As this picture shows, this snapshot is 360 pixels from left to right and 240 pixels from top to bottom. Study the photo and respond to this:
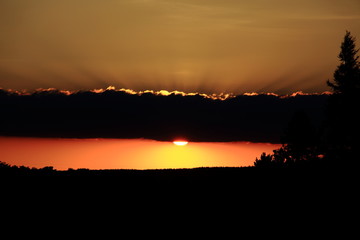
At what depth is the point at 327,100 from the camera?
4656cm

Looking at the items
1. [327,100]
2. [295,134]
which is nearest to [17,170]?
[327,100]

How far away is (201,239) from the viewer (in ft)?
45.6

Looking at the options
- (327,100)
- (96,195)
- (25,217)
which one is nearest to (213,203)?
(96,195)

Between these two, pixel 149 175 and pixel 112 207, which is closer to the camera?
pixel 112 207

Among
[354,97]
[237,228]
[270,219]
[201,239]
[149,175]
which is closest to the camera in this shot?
[201,239]

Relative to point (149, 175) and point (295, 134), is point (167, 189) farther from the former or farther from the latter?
point (295, 134)

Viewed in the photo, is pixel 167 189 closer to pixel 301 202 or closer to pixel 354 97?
pixel 301 202

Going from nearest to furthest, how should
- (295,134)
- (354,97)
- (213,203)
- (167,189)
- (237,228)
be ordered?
Answer: (237,228), (213,203), (167,189), (354,97), (295,134)

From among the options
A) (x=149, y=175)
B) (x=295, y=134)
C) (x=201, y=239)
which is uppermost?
(x=295, y=134)

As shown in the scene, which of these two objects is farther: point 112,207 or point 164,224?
point 112,207

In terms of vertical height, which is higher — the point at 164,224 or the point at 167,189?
the point at 167,189

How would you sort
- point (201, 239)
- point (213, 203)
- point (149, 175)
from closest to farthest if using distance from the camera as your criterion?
point (201, 239) < point (213, 203) < point (149, 175)

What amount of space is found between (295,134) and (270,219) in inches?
1567

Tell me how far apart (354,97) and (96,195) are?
35.5 meters
